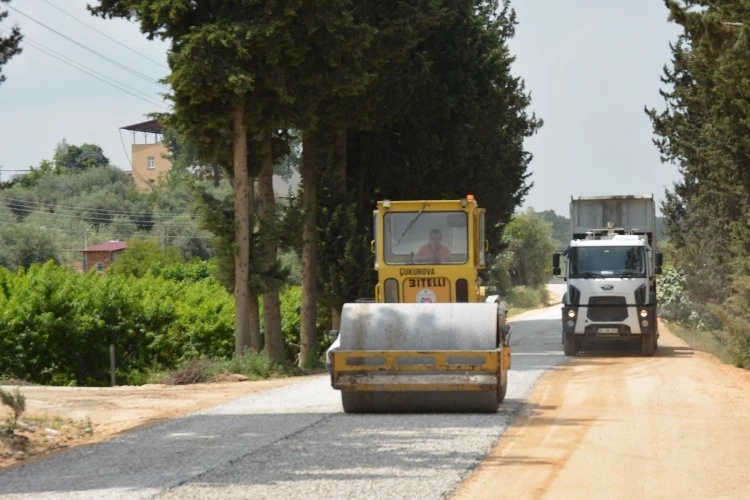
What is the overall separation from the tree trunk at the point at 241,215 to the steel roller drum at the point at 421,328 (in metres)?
13.3

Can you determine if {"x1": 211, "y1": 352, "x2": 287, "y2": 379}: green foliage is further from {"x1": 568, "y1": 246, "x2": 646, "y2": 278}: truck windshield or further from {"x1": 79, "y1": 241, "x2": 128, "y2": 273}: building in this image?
{"x1": 79, "y1": 241, "x2": 128, "y2": 273}: building

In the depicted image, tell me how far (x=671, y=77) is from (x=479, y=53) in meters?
9.71

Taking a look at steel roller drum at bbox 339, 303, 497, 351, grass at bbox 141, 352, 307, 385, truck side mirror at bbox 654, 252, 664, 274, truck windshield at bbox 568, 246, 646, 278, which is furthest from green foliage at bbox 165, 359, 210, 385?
steel roller drum at bbox 339, 303, 497, 351

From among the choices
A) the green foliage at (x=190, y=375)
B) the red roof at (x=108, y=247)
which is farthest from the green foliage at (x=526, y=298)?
the green foliage at (x=190, y=375)

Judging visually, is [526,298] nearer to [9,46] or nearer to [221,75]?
[221,75]

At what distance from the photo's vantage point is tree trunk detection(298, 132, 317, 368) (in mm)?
36594

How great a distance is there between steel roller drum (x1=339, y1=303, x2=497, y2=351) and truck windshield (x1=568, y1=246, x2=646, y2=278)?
14564mm

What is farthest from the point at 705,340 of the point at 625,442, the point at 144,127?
the point at 144,127

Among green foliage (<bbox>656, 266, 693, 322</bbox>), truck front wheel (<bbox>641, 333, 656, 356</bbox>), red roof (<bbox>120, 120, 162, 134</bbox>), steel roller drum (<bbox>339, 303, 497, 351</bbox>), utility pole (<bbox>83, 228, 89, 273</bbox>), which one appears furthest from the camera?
red roof (<bbox>120, 120, 162, 134</bbox>)

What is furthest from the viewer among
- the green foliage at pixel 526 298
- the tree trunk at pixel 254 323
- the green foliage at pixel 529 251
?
the green foliage at pixel 529 251

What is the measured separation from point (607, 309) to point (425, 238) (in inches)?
480

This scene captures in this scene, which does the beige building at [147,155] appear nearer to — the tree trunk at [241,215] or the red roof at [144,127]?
the red roof at [144,127]

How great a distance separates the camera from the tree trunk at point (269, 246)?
32250mm

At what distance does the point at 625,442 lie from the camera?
15.8m
